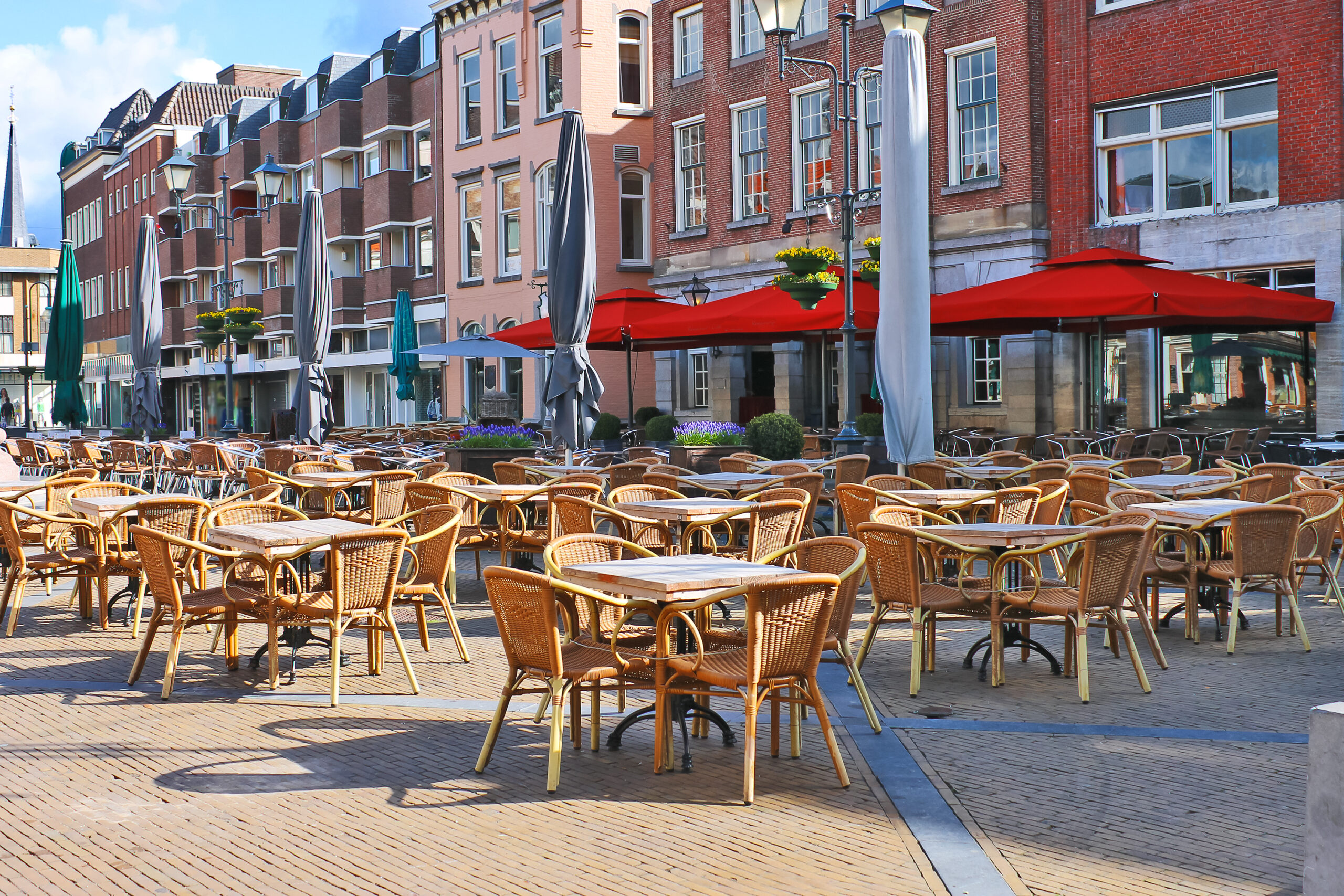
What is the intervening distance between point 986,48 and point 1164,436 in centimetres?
884

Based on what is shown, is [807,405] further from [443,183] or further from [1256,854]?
[1256,854]

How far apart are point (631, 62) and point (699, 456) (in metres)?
18.9

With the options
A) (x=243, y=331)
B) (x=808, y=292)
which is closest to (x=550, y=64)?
(x=243, y=331)

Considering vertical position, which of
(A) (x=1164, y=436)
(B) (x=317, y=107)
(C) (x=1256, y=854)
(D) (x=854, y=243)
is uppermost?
(B) (x=317, y=107)

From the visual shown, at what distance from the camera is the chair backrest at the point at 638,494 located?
31.4 ft

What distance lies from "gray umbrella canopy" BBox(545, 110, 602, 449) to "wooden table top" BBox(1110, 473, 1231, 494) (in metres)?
5.40

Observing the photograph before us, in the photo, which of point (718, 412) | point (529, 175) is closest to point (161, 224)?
point (529, 175)

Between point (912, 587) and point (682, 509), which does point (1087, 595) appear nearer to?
point (912, 587)

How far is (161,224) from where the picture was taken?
59.2 metres

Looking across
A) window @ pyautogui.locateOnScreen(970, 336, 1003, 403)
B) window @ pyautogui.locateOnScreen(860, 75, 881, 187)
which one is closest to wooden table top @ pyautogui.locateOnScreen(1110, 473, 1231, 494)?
window @ pyautogui.locateOnScreen(970, 336, 1003, 403)

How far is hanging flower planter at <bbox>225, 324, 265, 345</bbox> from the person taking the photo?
78.6ft

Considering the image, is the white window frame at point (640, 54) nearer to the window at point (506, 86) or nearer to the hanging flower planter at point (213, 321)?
the window at point (506, 86)

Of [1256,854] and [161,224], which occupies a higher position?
[161,224]

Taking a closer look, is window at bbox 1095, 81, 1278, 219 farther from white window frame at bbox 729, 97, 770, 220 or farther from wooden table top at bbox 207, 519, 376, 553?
wooden table top at bbox 207, 519, 376, 553
